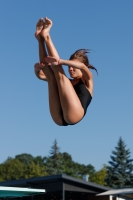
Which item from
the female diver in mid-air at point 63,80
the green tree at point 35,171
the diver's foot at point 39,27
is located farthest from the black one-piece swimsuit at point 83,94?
the green tree at point 35,171

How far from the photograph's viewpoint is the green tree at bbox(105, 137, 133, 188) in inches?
1868

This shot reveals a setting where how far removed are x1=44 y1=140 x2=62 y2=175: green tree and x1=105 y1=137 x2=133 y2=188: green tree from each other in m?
12.9

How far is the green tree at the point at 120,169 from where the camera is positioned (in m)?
47.4

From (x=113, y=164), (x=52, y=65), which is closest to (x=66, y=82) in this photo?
(x=52, y=65)

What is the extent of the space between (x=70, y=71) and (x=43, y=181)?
790 inches

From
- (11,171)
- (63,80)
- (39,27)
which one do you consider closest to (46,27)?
(39,27)

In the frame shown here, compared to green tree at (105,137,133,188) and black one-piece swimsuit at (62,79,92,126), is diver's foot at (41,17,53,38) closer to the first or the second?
black one-piece swimsuit at (62,79,92,126)

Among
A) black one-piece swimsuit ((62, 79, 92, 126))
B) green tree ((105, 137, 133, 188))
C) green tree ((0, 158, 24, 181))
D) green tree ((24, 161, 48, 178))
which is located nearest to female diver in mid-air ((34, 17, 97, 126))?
black one-piece swimsuit ((62, 79, 92, 126))

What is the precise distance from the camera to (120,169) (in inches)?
1933

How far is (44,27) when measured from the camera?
177 inches

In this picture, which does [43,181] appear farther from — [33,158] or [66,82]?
[33,158]

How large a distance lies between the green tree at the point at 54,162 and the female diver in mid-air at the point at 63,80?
56.0 meters

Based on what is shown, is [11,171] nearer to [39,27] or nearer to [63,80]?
[39,27]

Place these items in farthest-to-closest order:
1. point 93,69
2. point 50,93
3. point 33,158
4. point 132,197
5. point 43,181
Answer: point 33,158, point 132,197, point 43,181, point 93,69, point 50,93
